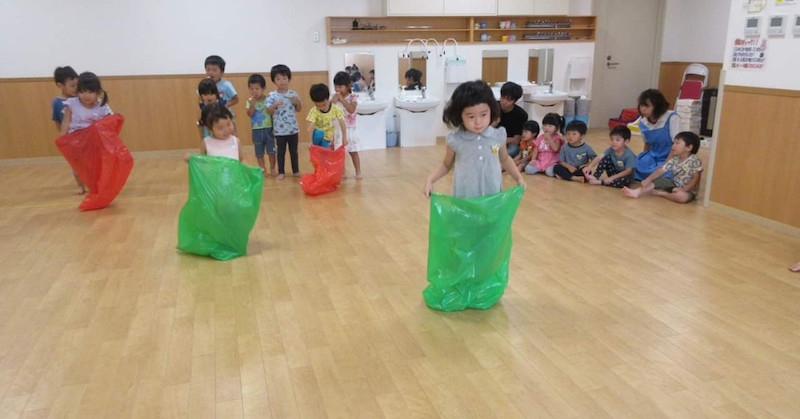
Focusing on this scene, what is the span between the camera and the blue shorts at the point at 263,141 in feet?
19.1

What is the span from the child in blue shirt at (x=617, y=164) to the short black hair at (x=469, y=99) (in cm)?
304

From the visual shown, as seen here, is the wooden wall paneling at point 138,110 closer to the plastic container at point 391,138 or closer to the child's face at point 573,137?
the plastic container at point 391,138

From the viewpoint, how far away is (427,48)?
25.8ft

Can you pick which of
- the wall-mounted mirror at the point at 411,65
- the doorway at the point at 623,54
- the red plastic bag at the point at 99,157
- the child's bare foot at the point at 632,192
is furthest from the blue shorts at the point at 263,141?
the doorway at the point at 623,54

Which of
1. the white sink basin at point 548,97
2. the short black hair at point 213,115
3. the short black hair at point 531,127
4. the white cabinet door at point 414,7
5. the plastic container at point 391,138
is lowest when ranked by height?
the plastic container at point 391,138

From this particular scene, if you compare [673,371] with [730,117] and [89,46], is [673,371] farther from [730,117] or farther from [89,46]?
[89,46]

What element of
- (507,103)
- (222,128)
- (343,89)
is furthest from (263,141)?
(507,103)

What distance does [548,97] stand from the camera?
786cm

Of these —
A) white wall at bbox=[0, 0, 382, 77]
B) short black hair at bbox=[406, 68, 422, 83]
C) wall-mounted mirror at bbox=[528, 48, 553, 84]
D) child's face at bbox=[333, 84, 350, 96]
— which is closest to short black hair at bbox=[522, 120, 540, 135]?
child's face at bbox=[333, 84, 350, 96]

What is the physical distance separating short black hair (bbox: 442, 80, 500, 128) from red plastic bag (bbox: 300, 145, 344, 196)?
2.53 meters

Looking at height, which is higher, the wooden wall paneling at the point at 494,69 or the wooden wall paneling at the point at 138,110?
the wooden wall paneling at the point at 494,69

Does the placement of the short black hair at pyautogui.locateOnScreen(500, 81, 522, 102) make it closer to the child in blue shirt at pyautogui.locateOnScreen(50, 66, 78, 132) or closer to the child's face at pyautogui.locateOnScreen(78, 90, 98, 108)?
the child's face at pyautogui.locateOnScreen(78, 90, 98, 108)

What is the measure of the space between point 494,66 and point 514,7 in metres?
0.84

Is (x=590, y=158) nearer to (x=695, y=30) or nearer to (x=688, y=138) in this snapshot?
(x=688, y=138)
